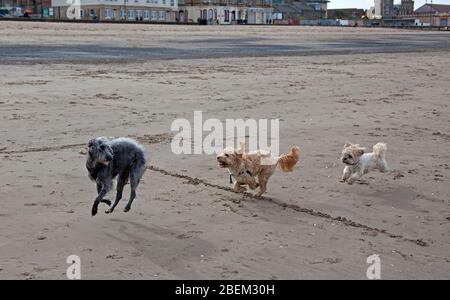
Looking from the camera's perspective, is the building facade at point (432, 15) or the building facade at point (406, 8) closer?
the building facade at point (432, 15)

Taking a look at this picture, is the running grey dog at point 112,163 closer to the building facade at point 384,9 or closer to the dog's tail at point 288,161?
the dog's tail at point 288,161

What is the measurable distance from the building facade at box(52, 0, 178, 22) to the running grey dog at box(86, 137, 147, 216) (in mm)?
86662

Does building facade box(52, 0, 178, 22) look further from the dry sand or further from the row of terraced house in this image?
the dry sand

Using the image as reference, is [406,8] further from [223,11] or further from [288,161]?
[288,161]

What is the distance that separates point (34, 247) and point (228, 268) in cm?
170

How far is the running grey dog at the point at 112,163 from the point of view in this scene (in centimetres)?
545

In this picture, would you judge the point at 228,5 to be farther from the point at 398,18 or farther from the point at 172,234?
the point at 172,234

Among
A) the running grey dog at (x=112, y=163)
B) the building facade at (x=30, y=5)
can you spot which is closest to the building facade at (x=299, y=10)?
the building facade at (x=30, y=5)

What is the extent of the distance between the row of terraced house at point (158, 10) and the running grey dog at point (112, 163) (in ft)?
281

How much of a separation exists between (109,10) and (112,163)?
312 ft

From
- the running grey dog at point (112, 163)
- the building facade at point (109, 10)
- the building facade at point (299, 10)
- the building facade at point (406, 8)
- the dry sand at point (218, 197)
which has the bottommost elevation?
the dry sand at point (218, 197)

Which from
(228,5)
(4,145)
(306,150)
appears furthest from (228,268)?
(228,5)

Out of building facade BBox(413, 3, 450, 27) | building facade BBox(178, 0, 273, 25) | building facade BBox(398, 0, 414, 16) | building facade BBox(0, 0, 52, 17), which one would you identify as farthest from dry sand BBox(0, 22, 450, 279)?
building facade BBox(398, 0, 414, 16)

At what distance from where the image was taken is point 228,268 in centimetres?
496
